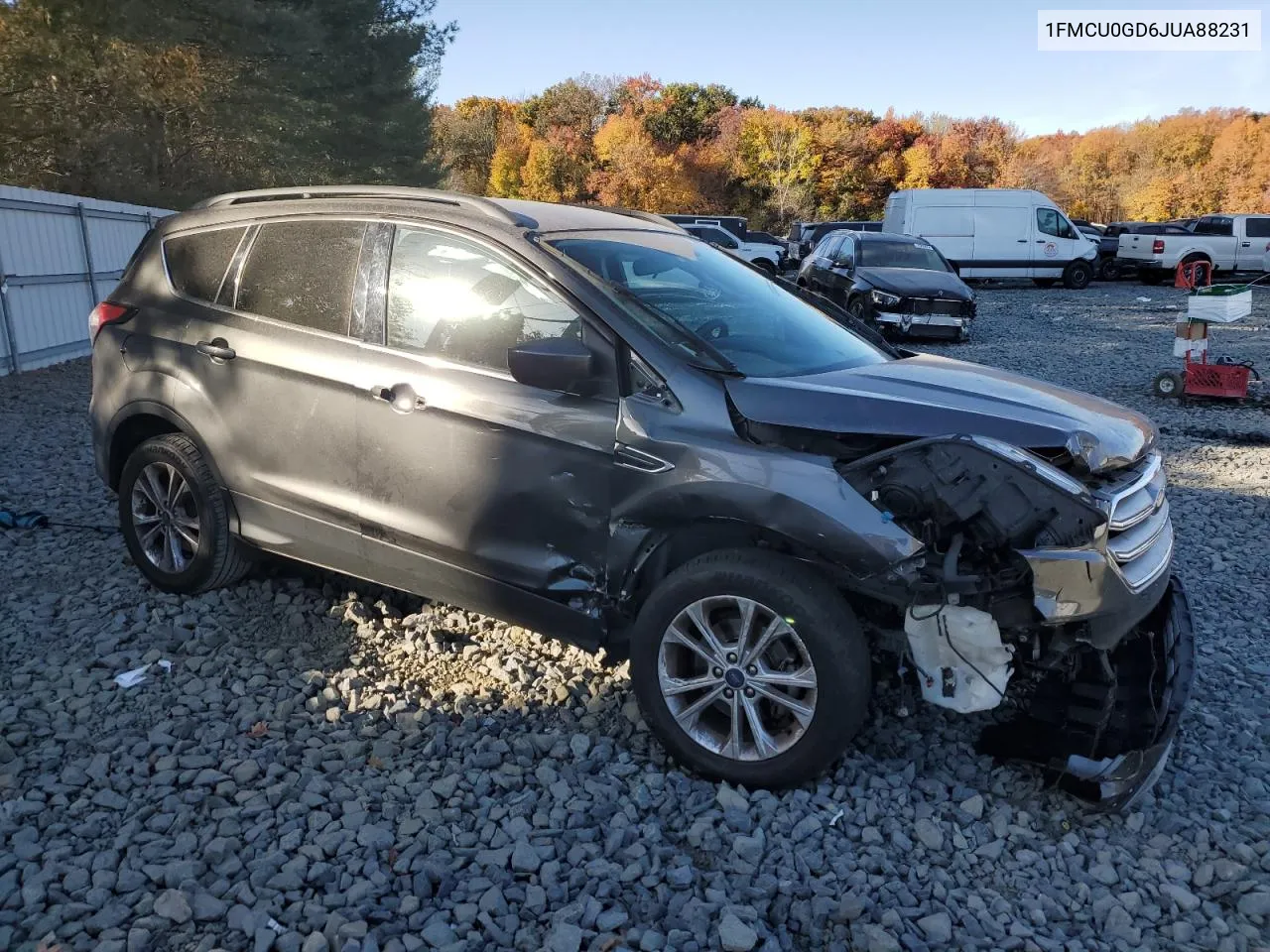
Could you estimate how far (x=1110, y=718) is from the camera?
3.29 metres

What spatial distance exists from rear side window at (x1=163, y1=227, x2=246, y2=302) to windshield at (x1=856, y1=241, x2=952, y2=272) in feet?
41.6

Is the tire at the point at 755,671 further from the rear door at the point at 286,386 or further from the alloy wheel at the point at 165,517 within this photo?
the alloy wheel at the point at 165,517

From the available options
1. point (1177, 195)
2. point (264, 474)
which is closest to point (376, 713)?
point (264, 474)

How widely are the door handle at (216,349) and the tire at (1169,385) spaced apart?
389 inches

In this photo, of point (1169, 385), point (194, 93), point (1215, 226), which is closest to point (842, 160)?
point (1215, 226)

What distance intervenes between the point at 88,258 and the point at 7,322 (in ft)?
6.65

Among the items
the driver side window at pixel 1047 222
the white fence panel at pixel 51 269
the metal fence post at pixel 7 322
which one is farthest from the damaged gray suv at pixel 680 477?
the driver side window at pixel 1047 222

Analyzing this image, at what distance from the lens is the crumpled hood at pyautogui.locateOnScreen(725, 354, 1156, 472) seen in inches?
125

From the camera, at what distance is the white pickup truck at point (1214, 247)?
27812 mm

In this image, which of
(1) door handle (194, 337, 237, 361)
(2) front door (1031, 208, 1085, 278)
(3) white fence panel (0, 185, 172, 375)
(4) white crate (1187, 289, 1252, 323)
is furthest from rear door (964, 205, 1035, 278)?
(1) door handle (194, 337, 237, 361)

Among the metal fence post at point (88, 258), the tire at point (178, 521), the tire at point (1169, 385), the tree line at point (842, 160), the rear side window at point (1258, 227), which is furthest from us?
the tree line at point (842, 160)

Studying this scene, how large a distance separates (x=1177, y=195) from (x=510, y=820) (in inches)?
2651

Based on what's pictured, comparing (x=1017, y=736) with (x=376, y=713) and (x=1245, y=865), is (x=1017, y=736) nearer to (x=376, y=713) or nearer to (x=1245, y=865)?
(x=1245, y=865)

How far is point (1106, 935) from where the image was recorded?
268 centimetres
